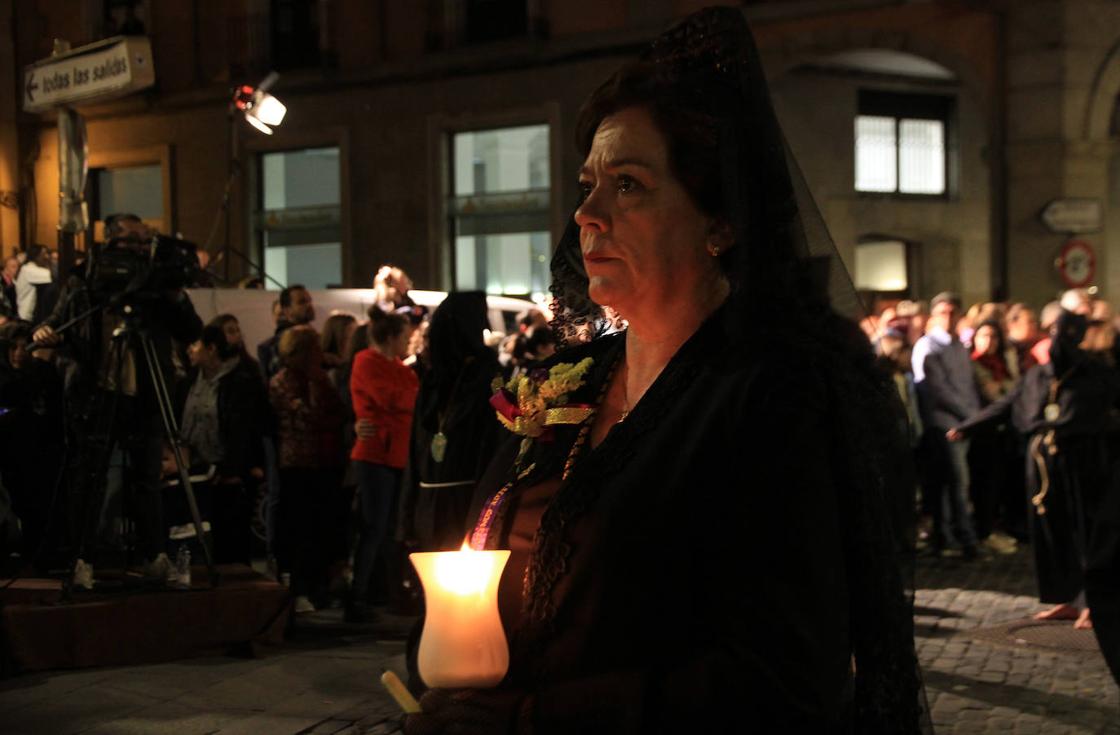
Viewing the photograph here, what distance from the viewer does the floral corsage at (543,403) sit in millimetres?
2250

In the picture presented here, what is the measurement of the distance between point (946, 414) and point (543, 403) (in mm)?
10066

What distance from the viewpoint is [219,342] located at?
30.1 ft

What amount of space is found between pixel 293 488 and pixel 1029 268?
518 inches

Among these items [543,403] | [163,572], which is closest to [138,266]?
[163,572]

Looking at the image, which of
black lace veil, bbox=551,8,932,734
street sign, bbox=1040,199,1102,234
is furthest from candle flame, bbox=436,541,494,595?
street sign, bbox=1040,199,1102,234

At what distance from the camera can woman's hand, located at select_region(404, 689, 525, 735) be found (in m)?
1.81

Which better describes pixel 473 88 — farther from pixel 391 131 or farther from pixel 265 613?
pixel 265 613

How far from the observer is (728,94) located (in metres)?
2.01

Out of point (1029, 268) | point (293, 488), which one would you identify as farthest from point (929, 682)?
point (1029, 268)

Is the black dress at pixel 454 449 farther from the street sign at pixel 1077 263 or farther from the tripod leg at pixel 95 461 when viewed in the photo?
the street sign at pixel 1077 263

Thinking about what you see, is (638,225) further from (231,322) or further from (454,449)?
(231,322)

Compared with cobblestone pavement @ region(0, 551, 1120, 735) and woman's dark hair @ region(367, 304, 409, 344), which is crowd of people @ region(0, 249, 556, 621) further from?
cobblestone pavement @ region(0, 551, 1120, 735)

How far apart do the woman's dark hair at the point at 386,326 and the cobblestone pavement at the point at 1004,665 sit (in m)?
3.81

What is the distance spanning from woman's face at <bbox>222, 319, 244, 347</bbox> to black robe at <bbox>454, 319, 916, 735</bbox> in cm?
767
